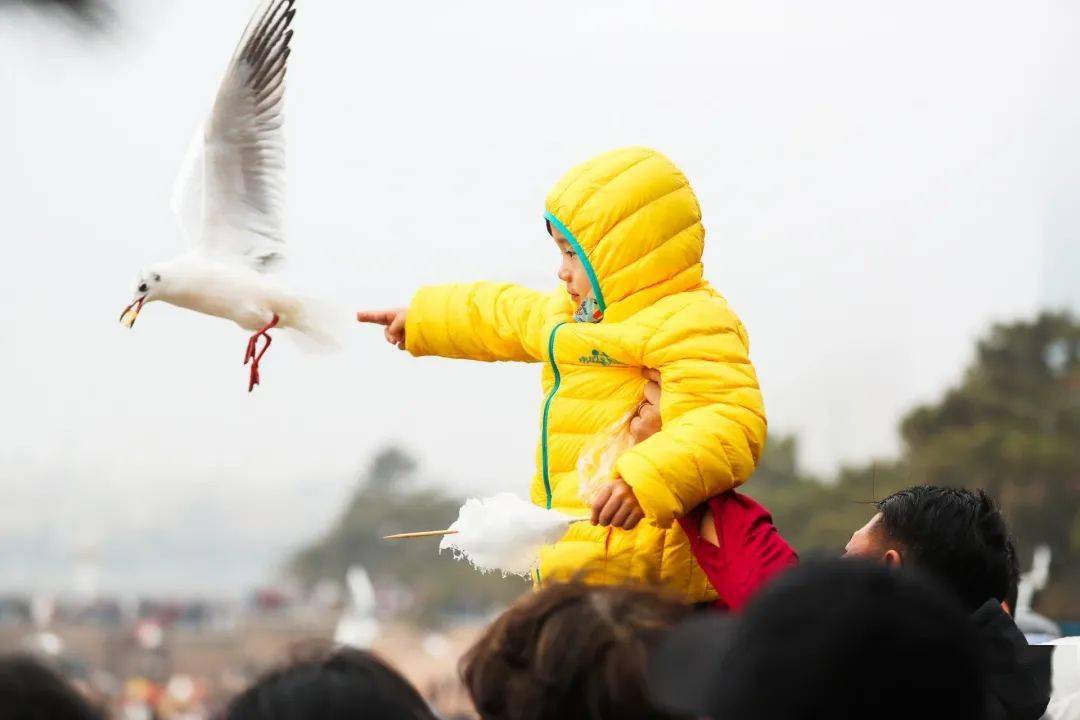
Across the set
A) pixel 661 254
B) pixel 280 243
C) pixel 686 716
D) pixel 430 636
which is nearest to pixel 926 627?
pixel 686 716

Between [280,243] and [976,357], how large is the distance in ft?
50.1

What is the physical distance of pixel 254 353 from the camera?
2.06 m

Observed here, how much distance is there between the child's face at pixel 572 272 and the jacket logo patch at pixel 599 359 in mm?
85

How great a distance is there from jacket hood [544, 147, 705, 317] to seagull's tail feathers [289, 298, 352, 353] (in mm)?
401

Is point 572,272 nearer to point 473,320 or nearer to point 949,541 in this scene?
point 473,320

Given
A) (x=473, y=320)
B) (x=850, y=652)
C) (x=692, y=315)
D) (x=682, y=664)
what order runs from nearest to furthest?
(x=850, y=652)
(x=682, y=664)
(x=692, y=315)
(x=473, y=320)

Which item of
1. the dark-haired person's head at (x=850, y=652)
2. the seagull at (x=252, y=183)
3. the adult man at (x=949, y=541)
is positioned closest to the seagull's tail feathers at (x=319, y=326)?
the seagull at (x=252, y=183)

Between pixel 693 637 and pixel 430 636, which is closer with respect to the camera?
pixel 693 637

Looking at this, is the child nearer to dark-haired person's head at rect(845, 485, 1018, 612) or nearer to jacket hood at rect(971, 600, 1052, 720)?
dark-haired person's head at rect(845, 485, 1018, 612)

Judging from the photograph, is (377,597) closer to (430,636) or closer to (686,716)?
(430,636)

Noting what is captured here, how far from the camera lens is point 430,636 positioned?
12281 mm

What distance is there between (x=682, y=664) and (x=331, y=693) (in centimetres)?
22

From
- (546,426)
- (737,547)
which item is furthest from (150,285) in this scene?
(737,547)

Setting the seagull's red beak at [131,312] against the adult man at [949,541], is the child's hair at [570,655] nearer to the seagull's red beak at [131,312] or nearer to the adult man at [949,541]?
the adult man at [949,541]
